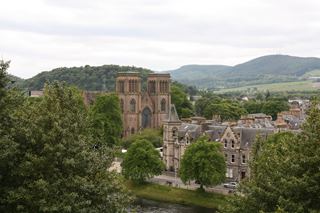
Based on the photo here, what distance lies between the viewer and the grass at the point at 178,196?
198 feet

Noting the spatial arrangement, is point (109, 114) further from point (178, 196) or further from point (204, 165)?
point (204, 165)

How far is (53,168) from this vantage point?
82.4 feet

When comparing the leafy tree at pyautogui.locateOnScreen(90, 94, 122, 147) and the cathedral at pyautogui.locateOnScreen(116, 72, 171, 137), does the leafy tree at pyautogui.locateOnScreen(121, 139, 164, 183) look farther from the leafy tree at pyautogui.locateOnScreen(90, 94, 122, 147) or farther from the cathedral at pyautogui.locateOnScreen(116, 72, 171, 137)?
the cathedral at pyautogui.locateOnScreen(116, 72, 171, 137)

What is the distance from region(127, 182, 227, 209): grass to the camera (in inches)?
2372

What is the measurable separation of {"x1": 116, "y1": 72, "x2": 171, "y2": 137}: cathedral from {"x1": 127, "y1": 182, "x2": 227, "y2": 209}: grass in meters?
46.6

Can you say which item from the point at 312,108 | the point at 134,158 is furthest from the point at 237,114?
the point at 312,108

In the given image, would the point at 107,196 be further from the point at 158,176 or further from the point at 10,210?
the point at 158,176

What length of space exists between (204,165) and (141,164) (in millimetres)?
9735

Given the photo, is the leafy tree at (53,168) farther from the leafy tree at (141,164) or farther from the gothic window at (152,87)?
the gothic window at (152,87)

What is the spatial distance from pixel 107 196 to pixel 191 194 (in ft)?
124

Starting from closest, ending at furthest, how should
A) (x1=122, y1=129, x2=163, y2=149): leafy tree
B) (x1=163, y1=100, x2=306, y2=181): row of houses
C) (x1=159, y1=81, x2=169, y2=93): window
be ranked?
(x1=163, y1=100, x2=306, y2=181): row of houses, (x1=122, y1=129, x2=163, y2=149): leafy tree, (x1=159, y1=81, x2=169, y2=93): window

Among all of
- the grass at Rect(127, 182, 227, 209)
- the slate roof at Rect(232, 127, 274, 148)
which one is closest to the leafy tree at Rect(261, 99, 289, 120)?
the slate roof at Rect(232, 127, 274, 148)

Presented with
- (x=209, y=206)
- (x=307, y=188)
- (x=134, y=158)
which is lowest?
(x=209, y=206)

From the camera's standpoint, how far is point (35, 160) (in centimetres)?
2459
